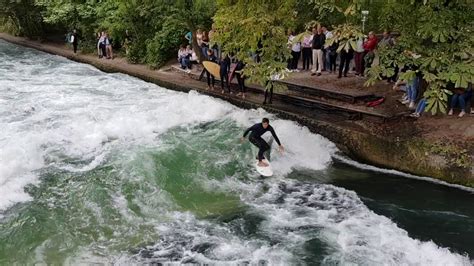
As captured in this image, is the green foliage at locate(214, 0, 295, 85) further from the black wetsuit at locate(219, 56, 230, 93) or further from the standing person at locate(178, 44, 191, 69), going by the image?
the standing person at locate(178, 44, 191, 69)

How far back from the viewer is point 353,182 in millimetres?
10391

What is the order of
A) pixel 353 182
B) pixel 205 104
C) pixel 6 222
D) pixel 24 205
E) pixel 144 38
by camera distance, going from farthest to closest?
pixel 144 38, pixel 205 104, pixel 353 182, pixel 24 205, pixel 6 222

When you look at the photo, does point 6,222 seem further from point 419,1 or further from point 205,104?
point 419,1

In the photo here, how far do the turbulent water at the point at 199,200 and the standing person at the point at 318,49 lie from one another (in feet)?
9.27

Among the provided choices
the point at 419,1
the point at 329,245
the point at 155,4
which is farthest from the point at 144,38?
the point at 329,245

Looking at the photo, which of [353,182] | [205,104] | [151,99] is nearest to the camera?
[353,182]

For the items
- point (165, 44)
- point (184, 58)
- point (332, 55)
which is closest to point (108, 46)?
point (165, 44)

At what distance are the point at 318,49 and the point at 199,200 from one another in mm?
7300

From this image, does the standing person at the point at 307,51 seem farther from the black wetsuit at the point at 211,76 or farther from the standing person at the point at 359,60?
the black wetsuit at the point at 211,76

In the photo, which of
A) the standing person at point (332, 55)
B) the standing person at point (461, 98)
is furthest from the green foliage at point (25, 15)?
the standing person at point (461, 98)

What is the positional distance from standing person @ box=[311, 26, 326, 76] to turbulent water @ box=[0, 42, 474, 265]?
2.82m

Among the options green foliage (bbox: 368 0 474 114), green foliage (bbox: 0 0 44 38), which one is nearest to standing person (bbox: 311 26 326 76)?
green foliage (bbox: 368 0 474 114)

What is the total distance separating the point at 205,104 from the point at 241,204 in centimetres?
589

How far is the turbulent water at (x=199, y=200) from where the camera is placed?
7.84 metres
